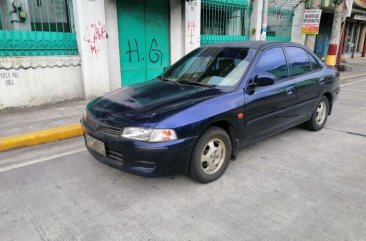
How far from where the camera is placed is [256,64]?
13.1ft

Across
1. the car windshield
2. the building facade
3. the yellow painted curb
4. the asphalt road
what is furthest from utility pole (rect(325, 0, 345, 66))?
the yellow painted curb

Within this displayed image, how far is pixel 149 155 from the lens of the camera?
3039mm

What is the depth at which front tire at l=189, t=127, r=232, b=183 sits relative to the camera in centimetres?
333

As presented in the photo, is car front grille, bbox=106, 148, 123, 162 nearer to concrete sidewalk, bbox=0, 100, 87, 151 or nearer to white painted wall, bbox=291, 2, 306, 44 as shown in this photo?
concrete sidewalk, bbox=0, 100, 87, 151

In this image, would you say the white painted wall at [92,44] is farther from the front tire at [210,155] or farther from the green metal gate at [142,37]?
the front tire at [210,155]

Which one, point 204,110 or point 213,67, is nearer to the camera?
point 204,110

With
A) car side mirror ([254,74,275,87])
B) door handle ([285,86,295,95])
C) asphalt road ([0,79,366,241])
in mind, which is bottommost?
asphalt road ([0,79,366,241])

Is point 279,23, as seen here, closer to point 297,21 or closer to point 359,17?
point 297,21

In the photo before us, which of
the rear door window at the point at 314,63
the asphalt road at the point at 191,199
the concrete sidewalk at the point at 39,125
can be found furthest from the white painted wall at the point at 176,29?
the asphalt road at the point at 191,199

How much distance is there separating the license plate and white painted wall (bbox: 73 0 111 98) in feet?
14.1

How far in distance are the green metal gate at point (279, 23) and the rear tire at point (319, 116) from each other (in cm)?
851

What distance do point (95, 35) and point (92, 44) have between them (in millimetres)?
245

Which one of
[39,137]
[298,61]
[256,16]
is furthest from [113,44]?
[256,16]

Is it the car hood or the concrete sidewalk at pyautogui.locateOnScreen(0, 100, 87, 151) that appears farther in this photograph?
the concrete sidewalk at pyautogui.locateOnScreen(0, 100, 87, 151)
